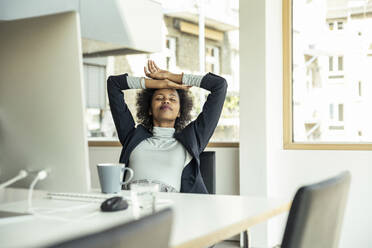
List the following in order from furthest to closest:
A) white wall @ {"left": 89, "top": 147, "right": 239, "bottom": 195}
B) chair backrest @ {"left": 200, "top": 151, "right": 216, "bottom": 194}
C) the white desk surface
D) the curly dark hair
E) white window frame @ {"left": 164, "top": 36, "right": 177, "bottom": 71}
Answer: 1. white window frame @ {"left": 164, "top": 36, "right": 177, "bottom": 71}
2. white wall @ {"left": 89, "top": 147, "right": 239, "bottom": 195}
3. the curly dark hair
4. chair backrest @ {"left": 200, "top": 151, "right": 216, "bottom": 194}
5. the white desk surface

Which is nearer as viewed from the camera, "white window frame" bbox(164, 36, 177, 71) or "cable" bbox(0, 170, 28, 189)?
"cable" bbox(0, 170, 28, 189)

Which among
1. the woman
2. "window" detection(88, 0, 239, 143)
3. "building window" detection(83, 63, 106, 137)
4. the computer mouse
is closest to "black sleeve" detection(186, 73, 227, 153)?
→ the woman

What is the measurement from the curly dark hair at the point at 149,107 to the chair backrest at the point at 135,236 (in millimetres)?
2094

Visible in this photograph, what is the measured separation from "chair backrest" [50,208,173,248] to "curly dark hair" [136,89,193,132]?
6.87ft

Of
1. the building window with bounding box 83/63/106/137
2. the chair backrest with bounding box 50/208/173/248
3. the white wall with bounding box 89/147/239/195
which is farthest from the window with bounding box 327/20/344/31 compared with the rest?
the chair backrest with bounding box 50/208/173/248

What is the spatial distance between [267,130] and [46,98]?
2793 millimetres

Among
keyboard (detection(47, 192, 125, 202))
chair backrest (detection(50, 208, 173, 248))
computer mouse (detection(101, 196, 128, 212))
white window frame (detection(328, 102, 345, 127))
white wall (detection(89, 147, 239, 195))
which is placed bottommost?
white wall (detection(89, 147, 239, 195))

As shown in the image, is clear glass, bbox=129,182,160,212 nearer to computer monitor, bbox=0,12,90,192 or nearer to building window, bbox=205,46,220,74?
computer monitor, bbox=0,12,90,192

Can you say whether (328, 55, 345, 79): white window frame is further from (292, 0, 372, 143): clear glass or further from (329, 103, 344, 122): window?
(329, 103, 344, 122): window

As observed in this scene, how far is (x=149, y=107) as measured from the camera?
275 cm

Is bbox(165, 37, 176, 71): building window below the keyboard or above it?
above

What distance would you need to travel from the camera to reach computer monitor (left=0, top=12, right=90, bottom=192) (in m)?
1.18

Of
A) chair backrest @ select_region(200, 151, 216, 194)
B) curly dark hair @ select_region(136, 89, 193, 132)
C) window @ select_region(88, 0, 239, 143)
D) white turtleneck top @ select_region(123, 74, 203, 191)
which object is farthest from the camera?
window @ select_region(88, 0, 239, 143)

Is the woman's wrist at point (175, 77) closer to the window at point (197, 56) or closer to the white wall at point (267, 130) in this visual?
the white wall at point (267, 130)
